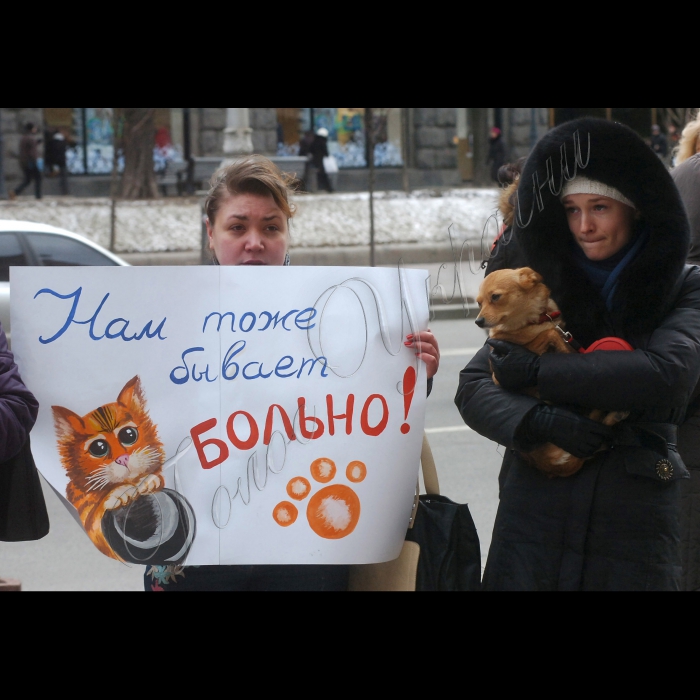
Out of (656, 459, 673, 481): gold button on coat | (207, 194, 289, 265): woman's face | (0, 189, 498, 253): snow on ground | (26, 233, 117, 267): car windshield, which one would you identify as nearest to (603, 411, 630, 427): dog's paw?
(656, 459, 673, 481): gold button on coat

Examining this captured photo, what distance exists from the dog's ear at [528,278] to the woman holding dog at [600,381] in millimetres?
27

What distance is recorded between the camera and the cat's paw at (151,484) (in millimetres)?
2182

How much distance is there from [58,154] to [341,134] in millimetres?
6653

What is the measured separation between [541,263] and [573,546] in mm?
646

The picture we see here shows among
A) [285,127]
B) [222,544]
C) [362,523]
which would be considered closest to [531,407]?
[362,523]

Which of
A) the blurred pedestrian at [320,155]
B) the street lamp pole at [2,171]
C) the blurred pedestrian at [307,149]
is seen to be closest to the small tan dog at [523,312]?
the street lamp pole at [2,171]

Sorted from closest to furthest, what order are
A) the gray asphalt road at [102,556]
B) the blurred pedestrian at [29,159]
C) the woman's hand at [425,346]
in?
the woman's hand at [425,346] < the gray asphalt road at [102,556] < the blurred pedestrian at [29,159]

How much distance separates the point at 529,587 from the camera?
2086mm

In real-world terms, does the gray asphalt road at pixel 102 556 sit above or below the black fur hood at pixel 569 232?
below

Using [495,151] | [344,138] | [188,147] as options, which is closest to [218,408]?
[188,147]

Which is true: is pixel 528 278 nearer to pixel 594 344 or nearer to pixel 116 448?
pixel 594 344

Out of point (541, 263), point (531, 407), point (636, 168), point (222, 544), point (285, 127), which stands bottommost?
point (222, 544)

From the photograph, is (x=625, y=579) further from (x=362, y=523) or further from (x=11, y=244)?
(x=11, y=244)

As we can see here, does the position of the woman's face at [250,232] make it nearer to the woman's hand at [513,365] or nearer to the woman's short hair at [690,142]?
the woman's hand at [513,365]
